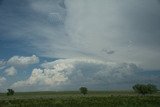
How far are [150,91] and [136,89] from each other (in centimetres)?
717

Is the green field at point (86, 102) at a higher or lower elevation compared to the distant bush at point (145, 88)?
lower

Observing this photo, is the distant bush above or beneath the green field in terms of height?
above

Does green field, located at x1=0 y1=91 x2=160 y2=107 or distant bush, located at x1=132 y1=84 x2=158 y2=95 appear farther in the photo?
distant bush, located at x1=132 y1=84 x2=158 y2=95

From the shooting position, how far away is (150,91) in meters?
147

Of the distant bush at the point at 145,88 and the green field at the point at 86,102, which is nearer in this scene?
the green field at the point at 86,102

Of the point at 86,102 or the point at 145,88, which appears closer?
the point at 86,102

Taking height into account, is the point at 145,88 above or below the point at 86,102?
above

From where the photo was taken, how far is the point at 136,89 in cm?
15012
